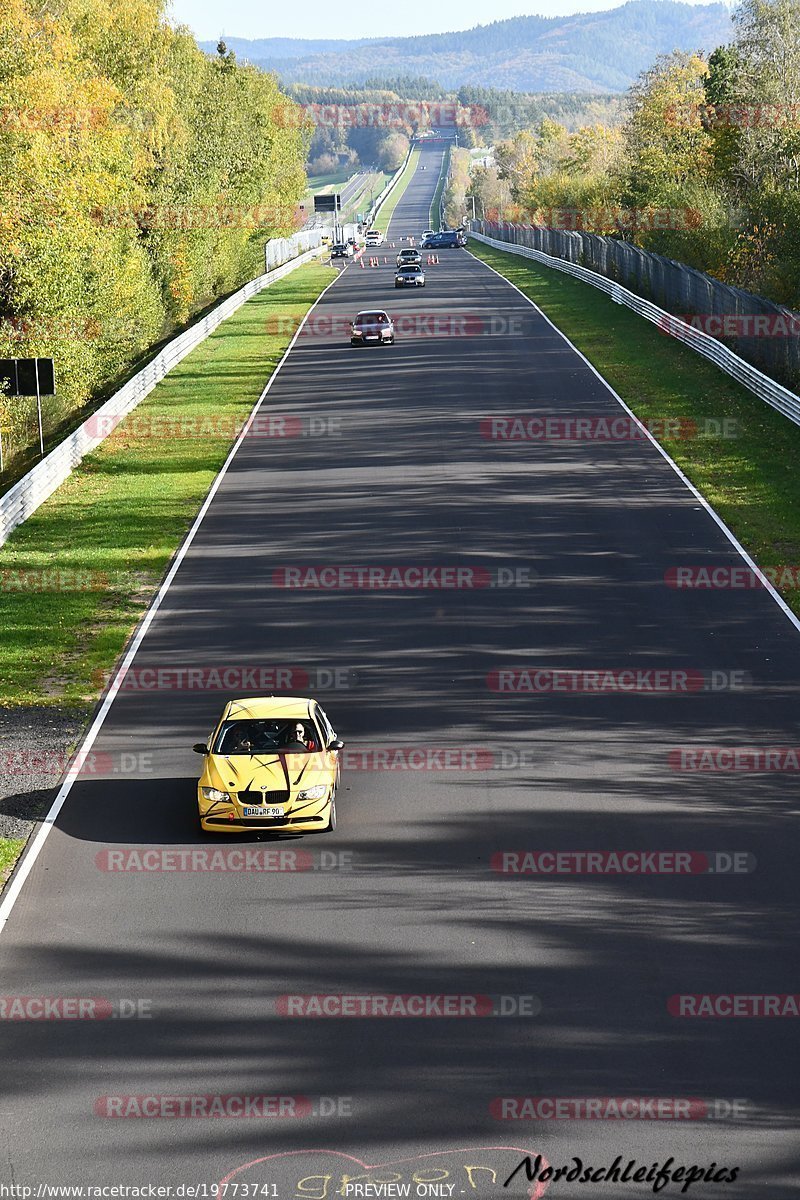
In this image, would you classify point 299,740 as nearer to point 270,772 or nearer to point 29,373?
point 270,772

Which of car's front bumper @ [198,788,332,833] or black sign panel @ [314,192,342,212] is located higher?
black sign panel @ [314,192,342,212]

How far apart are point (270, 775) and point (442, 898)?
266 cm

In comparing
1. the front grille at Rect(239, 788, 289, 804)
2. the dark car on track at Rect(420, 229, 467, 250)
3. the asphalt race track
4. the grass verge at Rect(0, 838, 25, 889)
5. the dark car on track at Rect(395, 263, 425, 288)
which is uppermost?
the dark car on track at Rect(420, 229, 467, 250)

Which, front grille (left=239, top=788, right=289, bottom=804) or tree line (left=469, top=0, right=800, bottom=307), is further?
tree line (left=469, top=0, right=800, bottom=307)

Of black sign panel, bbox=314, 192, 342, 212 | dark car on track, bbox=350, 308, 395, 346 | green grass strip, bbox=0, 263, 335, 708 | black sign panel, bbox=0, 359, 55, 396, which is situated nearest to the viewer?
green grass strip, bbox=0, 263, 335, 708

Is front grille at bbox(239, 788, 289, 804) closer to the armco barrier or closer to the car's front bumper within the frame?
the car's front bumper

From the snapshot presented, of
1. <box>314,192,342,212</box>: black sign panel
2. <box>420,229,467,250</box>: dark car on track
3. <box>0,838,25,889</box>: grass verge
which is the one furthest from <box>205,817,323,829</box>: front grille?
<box>314,192,342,212</box>: black sign panel

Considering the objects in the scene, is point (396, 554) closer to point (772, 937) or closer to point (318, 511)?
point (318, 511)

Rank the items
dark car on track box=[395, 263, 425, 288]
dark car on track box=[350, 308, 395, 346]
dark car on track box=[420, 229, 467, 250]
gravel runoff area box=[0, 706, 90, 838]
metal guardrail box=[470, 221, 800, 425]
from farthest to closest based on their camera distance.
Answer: dark car on track box=[420, 229, 467, 250] < dark car on track box=[395, 263, 425, 288] < dark car on track box=[350, 308, 395, 346] < metal guardrail box=[470, 221, 800, 425] < gravel runoff area box=[0, 706, 90, 838]

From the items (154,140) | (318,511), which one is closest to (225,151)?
(154,140)

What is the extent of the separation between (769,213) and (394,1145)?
43.6 metres

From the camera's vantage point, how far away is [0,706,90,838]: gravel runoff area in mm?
A: 16578

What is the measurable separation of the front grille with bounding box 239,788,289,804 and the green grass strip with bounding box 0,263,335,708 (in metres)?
5.67

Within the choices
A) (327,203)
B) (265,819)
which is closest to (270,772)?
(265,819)
